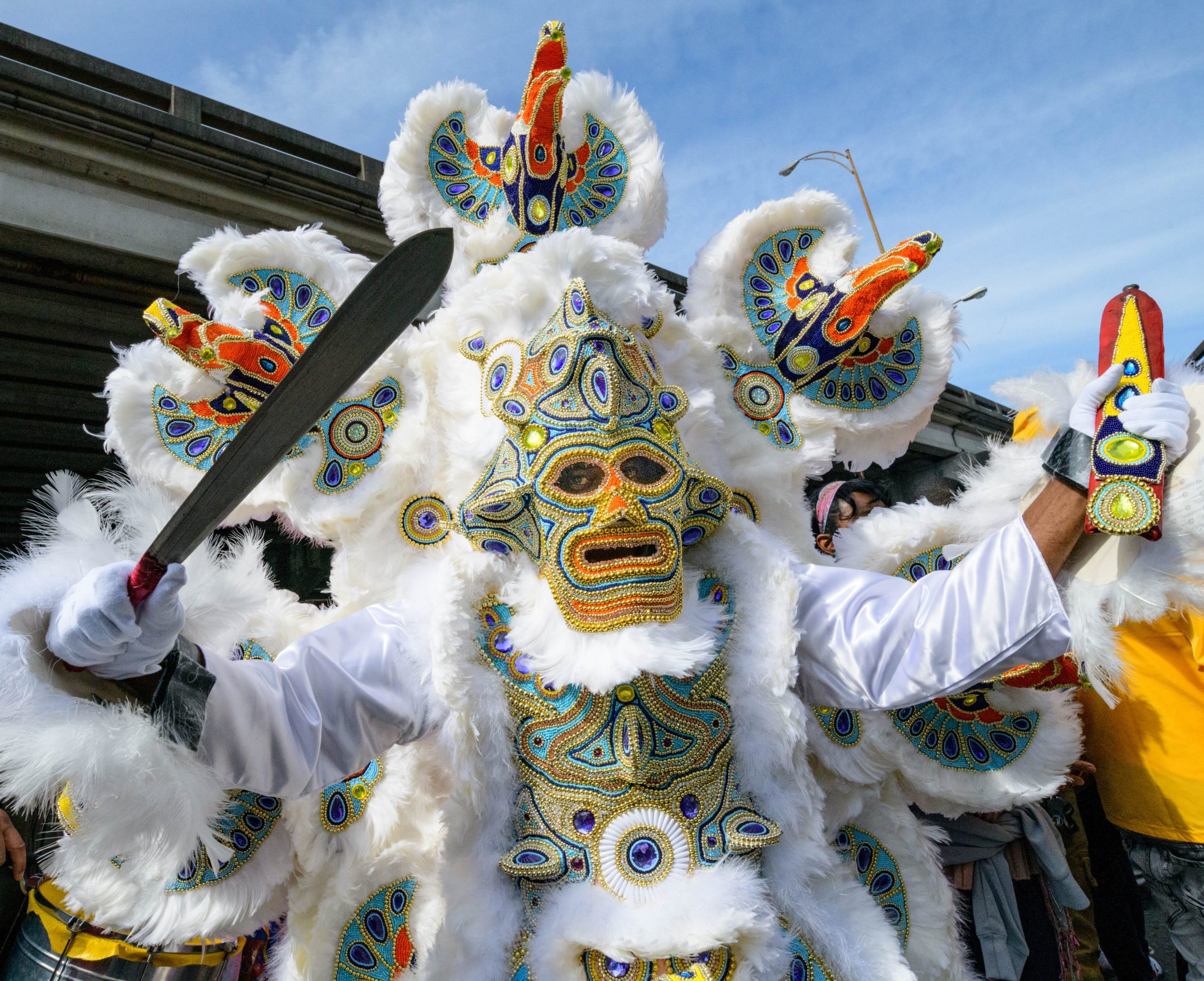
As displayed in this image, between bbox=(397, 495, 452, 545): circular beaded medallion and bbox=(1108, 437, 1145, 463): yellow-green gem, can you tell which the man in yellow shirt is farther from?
bbox=(397, 495, 452, 545): circular beaded medallion

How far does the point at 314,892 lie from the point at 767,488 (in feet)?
4.24

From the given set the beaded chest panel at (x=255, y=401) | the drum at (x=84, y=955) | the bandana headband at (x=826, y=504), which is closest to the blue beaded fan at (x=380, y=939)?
the drum at (x=84, y=955)

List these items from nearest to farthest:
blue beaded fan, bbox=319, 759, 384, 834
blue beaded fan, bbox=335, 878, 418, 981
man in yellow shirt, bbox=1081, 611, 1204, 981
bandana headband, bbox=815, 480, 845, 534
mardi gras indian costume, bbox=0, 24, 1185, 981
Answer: mardi gras indian costume, bbox=0, 24, 1185, 981 → blue beaded fan, bbox=335, 878, 418, 981 → blue beaded fan, bbox=319, 759, 384, 834 → man in yellow shirt, bbox=1081, 611, 1204, 981 → bandana headband, bbox=815, 480, 845, 534

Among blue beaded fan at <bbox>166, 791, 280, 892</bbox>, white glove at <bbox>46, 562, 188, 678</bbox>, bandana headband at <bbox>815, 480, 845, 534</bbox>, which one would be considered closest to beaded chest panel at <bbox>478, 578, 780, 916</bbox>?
blue beaded fan at <bbox>166, 791, 280, 892</bbox>

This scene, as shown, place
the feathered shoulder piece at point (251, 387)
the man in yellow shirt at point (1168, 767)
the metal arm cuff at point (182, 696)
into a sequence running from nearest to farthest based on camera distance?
the metal arm cuff at point (182, 696), the feathered shoulder piece at point (251, 387), the man in yellow shirt at point (1168, 767)

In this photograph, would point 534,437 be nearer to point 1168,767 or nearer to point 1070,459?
point 1070,459

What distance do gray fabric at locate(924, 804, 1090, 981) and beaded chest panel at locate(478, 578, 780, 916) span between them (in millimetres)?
1011

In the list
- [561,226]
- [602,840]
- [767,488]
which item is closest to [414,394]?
[561,226]

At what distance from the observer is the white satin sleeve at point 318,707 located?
1.28m

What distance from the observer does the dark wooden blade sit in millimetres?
1101

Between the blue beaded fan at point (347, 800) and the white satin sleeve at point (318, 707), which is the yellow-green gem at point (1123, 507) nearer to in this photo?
the white satin sleeve at point (318, 707)

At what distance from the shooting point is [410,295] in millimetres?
1178

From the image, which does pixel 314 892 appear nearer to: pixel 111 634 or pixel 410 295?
pixel 111 634

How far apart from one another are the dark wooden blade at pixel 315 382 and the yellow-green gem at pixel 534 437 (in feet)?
1.45
